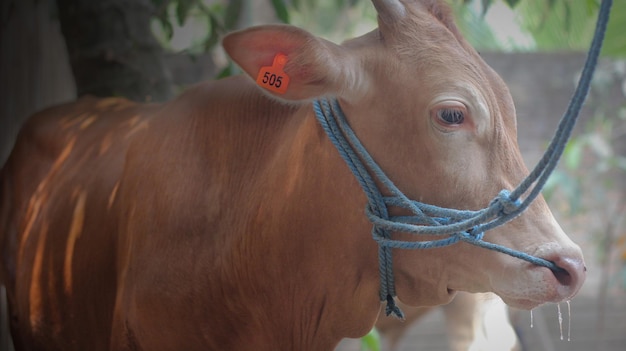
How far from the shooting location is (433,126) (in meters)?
2.44

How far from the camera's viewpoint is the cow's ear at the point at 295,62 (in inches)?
97.1

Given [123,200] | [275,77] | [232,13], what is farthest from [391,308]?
[232,13]

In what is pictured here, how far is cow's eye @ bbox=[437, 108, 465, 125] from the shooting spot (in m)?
2.41

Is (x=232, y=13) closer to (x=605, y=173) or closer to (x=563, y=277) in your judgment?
(x=563, y=277)

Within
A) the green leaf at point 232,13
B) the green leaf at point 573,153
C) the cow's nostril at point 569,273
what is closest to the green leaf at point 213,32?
the green leaf at point 232,13

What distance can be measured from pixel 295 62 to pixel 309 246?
1.96 feet

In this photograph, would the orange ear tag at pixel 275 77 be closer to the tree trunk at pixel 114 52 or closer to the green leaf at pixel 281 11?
the green leaf at pixel 281 11

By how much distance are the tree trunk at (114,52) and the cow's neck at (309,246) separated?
196cm

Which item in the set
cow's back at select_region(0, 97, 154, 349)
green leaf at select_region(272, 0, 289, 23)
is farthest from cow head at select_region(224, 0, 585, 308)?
green leaf at select_region(272, 0, 289, 23)

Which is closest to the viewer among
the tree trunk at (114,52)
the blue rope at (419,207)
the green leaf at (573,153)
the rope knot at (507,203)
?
the blue rope at (419,207)

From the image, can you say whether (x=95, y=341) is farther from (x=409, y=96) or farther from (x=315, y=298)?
(x=409, y=96)

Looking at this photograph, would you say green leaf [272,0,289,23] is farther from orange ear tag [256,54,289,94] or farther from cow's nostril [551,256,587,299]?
cow's nostril [551,256,587,299]

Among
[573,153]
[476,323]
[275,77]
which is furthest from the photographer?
[573,153]

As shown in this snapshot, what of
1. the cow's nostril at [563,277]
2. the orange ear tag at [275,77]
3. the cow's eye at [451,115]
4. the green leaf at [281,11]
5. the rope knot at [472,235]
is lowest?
the green leaf at [281,11]
